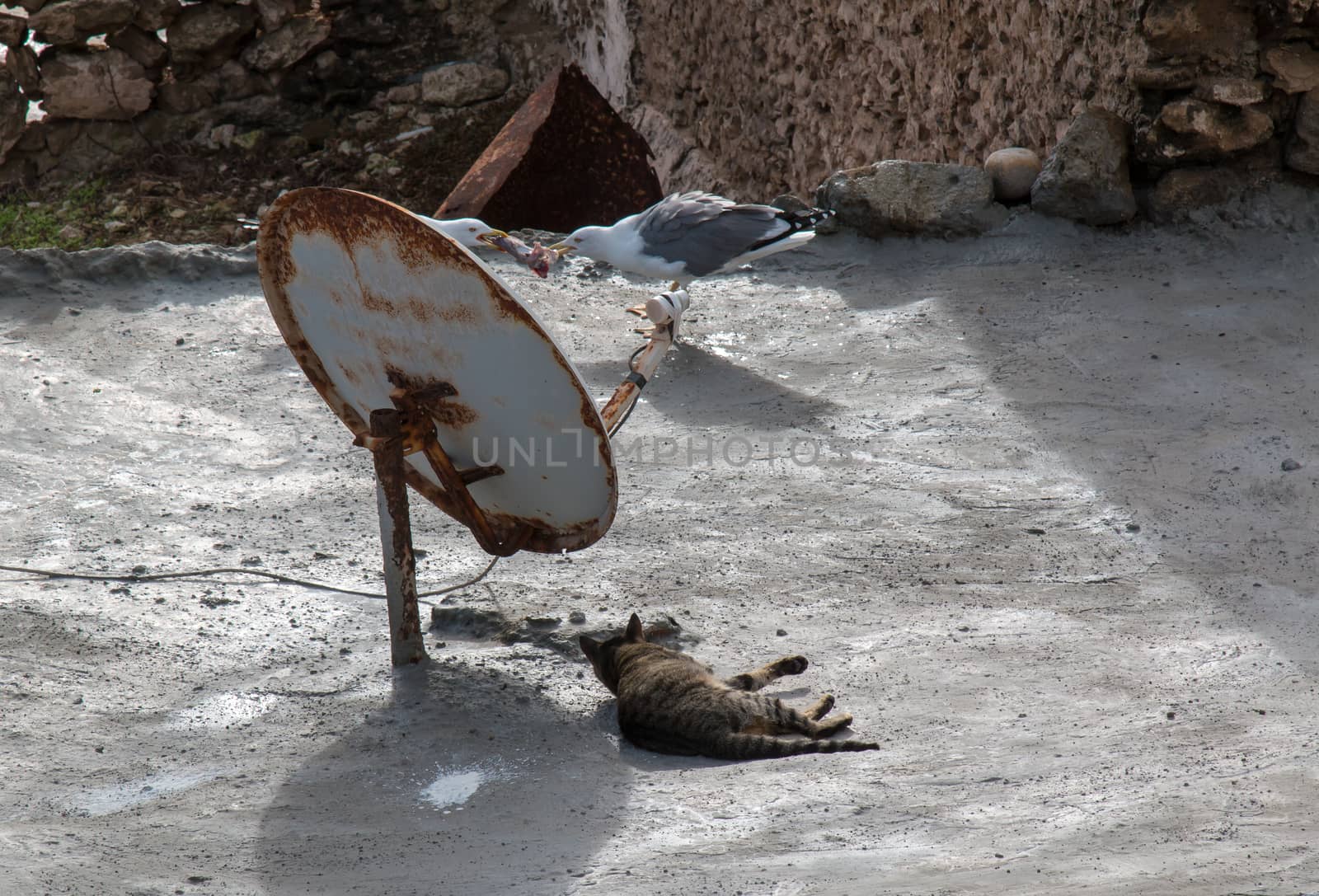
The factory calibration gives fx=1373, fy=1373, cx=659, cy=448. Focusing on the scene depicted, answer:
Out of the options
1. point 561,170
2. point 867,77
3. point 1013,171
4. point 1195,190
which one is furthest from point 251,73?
point 1195,190

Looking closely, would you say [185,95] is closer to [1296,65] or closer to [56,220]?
[56,220]

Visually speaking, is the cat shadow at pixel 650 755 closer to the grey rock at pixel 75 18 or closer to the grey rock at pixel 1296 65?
the grey rock at pixel 1296 65

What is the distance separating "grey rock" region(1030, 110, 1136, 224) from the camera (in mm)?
5633

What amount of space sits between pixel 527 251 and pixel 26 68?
15.9 feet

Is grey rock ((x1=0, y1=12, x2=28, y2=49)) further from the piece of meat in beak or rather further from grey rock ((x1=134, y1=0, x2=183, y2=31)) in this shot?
the piece of meat in beak

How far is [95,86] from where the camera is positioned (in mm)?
8586

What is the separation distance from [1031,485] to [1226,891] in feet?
6.96

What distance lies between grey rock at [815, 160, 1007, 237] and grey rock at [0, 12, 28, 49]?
17.7 feet

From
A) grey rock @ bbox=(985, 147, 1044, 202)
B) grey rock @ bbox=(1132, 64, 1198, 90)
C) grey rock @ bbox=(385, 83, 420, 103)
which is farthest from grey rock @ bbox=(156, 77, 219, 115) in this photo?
grey rock @ bbox=(1132, 64, 1198, 90)

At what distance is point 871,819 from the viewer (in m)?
2.41

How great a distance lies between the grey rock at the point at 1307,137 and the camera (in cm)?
537

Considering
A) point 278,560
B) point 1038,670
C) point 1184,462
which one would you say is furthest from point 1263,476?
point 278,560

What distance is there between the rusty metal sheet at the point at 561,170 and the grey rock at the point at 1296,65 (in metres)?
3.30

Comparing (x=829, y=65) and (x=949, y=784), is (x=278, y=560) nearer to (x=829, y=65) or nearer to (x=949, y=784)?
(x=949, y=784)
